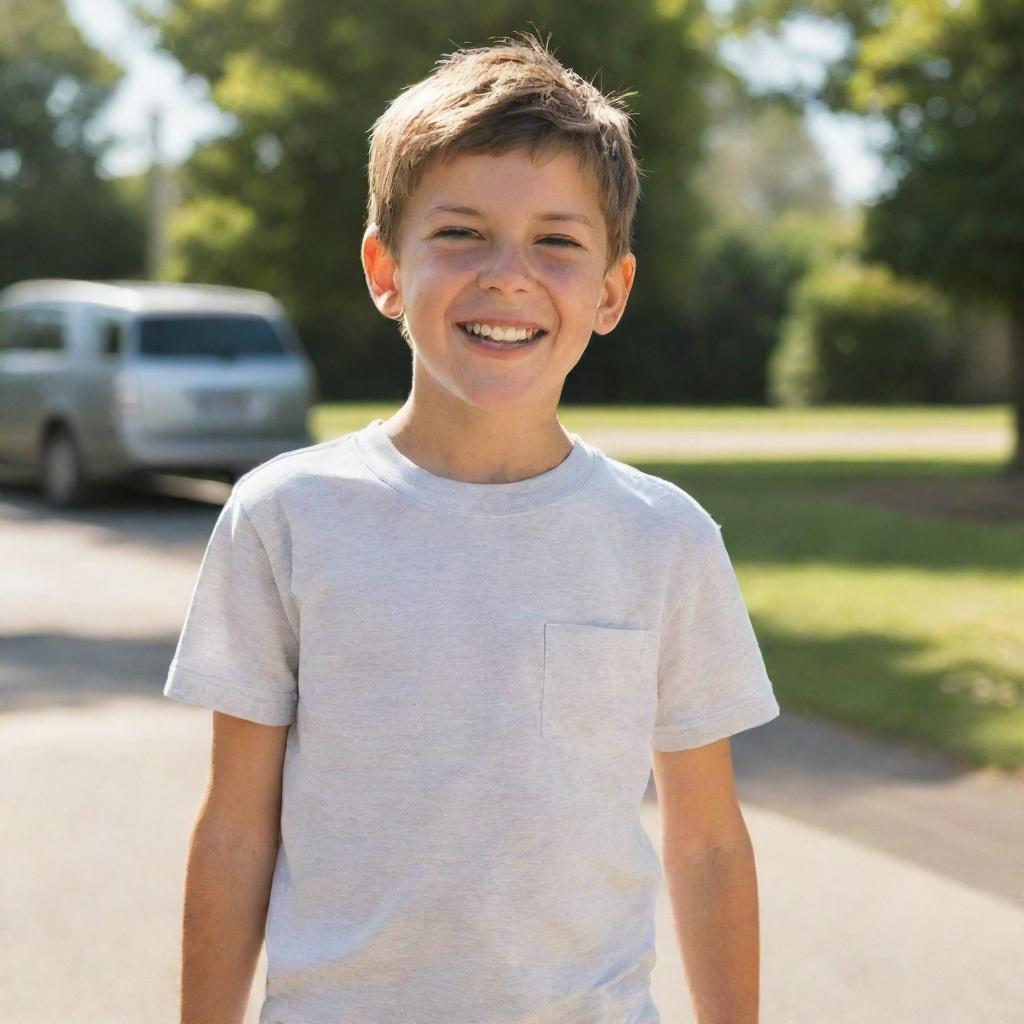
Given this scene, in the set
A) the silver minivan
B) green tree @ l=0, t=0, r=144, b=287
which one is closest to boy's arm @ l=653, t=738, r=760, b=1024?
the silver minivan

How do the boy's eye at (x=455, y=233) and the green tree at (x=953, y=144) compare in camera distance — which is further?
the green tree at (x=953, y=144)

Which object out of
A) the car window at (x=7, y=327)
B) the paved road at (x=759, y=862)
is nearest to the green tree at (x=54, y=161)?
the car window at (x=7, y=327)

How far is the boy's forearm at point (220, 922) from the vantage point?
76.1 inches

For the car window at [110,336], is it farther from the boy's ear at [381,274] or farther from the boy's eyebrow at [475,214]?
the boy's eyebrow at [475,214]

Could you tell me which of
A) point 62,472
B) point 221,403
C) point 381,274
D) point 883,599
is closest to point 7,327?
point 62,472

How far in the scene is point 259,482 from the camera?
1994mm

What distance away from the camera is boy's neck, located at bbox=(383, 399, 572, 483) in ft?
6.61

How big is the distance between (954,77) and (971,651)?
26.9 feet

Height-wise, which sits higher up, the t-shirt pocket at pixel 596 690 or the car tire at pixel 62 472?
the t-shirt pocket at pixel 596 690

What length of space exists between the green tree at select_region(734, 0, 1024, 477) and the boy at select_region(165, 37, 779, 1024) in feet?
43.1

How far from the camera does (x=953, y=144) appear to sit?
48.3 feet

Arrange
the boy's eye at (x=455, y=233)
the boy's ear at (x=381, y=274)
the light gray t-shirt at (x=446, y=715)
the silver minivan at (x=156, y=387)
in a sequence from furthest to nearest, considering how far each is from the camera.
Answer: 1. the silver minivan at (x=156, y=387)
2. the boy's ear at (x=381, y=274)
3. the boy's eye at (x=455, y=233)
4. the light gray t-shirt at (x=446, y=715)

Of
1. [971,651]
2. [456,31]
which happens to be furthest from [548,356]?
[456,31]

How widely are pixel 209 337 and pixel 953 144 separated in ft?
21.4
